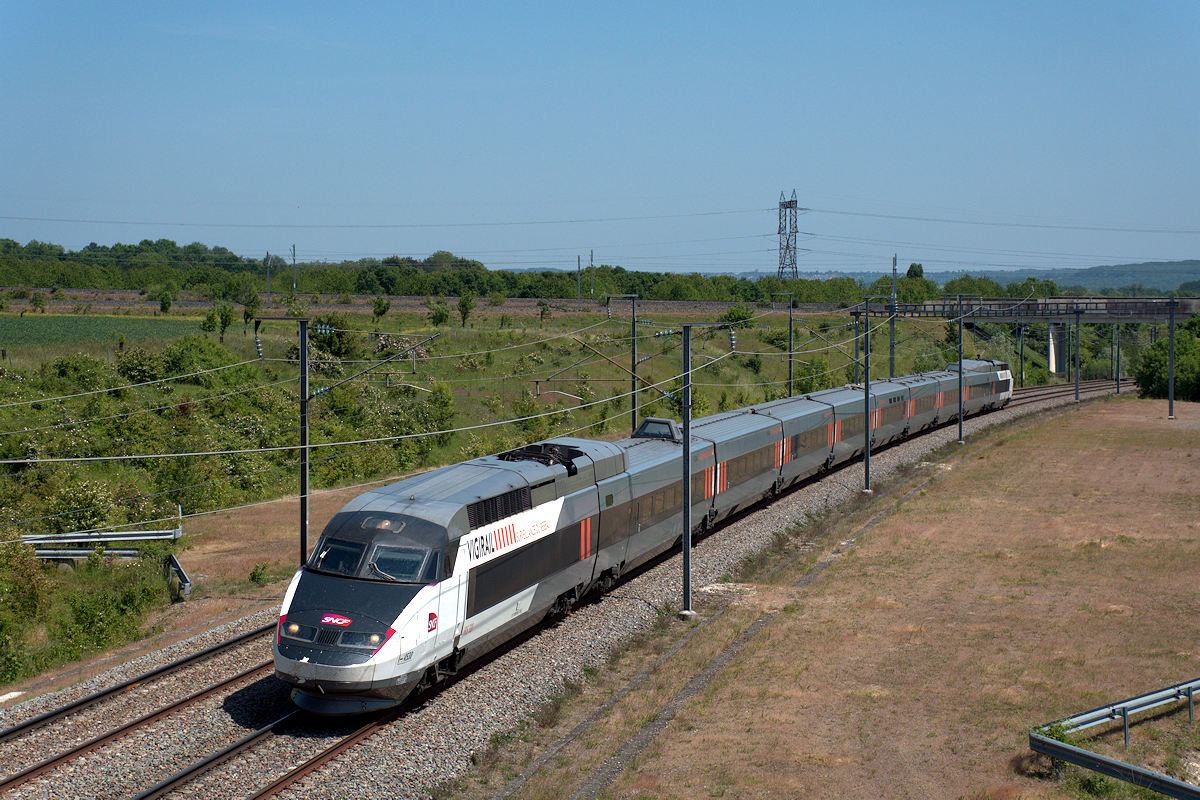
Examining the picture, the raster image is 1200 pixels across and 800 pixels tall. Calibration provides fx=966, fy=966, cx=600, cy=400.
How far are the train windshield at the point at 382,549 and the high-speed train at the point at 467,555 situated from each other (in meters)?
0.02

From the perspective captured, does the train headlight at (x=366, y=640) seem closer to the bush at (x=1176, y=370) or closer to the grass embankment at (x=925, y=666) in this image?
the grass embankment at (x=925, y=666)

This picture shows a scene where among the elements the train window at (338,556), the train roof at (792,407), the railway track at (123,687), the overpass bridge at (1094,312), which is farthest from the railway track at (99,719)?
the overpass bridge at (1094,312)

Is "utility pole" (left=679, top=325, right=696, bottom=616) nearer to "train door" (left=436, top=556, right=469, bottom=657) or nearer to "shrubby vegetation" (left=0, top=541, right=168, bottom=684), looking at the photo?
"train door" (left=436, top=556, right=469, bottom=657)

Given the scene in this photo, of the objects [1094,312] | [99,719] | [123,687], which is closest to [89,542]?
[123,687]

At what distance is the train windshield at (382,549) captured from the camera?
16391mm

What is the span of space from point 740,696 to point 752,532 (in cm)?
1393

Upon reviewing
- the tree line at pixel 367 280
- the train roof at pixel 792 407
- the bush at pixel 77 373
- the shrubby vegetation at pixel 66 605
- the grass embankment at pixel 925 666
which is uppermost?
the tree line at pixel 367 280

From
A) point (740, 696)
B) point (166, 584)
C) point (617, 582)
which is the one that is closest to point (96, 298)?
point (166, 584)

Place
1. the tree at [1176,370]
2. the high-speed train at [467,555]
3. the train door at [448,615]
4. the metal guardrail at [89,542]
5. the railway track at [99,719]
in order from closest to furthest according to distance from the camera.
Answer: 1. the railway track at [99,719]
2. the high-speed train at [467,555]
3. the train door at [448,615]
4. the metal guardrail at [89,542]
5. the tree at [1176,370]

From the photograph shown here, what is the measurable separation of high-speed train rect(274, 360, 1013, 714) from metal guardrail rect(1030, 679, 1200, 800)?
370 inches

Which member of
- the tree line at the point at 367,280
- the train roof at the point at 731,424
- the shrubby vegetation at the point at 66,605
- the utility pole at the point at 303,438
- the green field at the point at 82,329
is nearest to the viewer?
the shrubby vegetation at the point at 66,605

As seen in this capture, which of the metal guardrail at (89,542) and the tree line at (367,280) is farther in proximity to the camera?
the tree line at (367,280)

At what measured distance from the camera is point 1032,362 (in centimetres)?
11294

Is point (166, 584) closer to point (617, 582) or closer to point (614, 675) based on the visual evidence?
point (617, 582)
